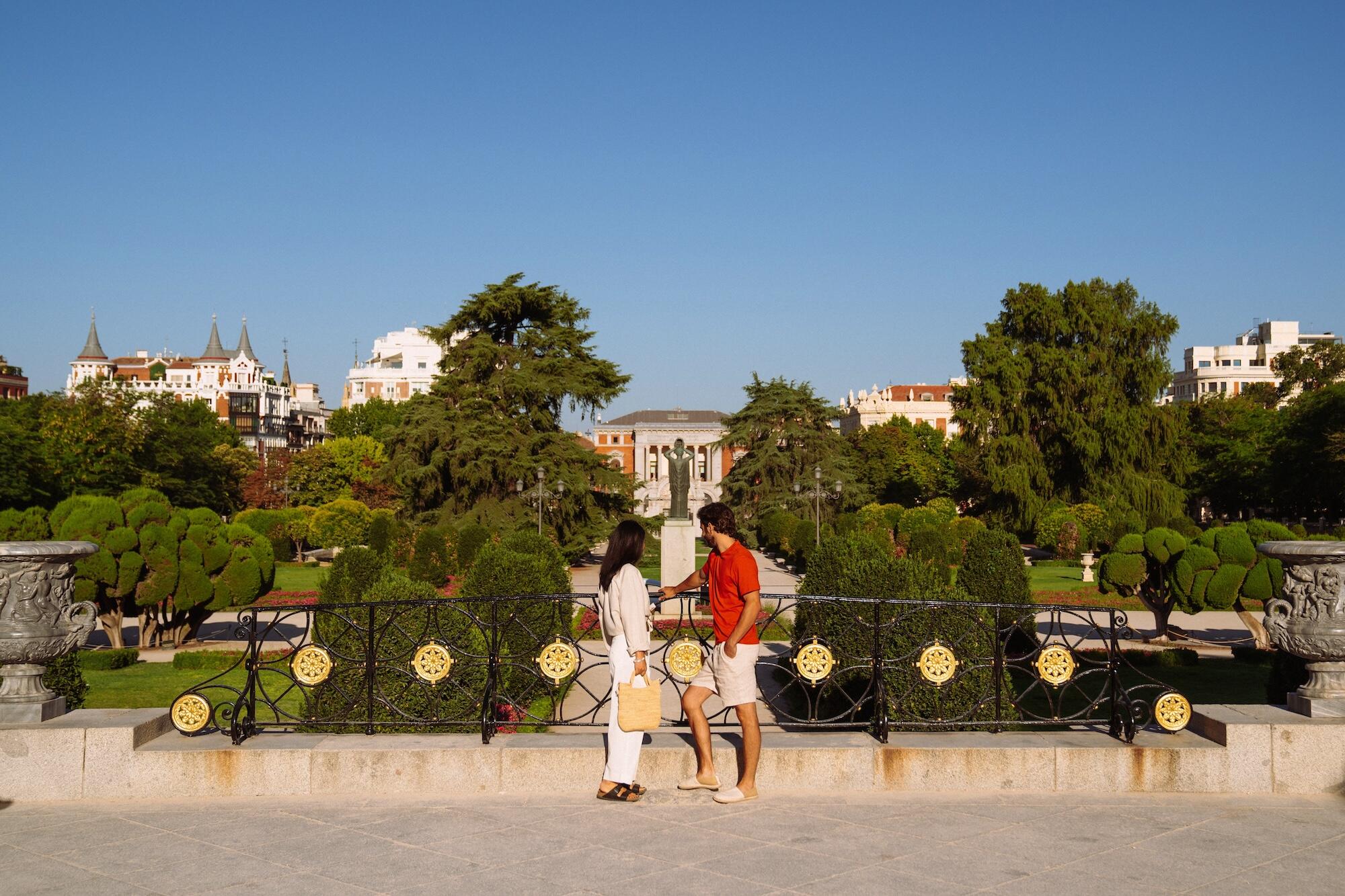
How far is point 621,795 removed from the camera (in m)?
6.23

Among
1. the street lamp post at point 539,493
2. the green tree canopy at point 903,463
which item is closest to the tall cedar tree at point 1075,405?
the green tree canopy at point 903,463

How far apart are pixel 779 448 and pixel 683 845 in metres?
52.0

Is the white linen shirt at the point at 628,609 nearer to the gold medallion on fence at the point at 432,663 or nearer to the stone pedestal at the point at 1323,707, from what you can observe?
the gold medallion on fence at the point at 432,663

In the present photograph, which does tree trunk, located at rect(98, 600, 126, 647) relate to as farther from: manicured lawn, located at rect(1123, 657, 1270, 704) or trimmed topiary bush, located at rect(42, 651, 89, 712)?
manicured lawn, located at rect(1123, 657, 1270, 704)

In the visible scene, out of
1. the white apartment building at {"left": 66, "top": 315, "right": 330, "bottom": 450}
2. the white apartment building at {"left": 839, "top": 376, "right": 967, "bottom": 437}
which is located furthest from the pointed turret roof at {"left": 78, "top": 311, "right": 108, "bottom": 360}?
the white apartment building at {"left": 839, "top": 376, "right": 967, "bottom": 437}

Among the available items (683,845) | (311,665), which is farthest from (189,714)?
(683,845)

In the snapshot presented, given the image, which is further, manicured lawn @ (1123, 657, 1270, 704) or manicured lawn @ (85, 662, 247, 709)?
manicured lawn @ (1123, 657, 1270, 704)

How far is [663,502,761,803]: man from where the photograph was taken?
20.2 feet

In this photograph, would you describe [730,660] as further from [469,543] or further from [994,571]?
[469,543]

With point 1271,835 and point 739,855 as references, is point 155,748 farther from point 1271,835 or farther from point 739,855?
point 1271,835

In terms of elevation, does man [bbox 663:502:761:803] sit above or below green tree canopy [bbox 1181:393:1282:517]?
below

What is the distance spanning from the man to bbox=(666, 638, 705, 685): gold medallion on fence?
1.64 feet

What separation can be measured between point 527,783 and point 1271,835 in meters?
3.86

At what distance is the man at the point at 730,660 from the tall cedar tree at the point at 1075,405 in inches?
1523
